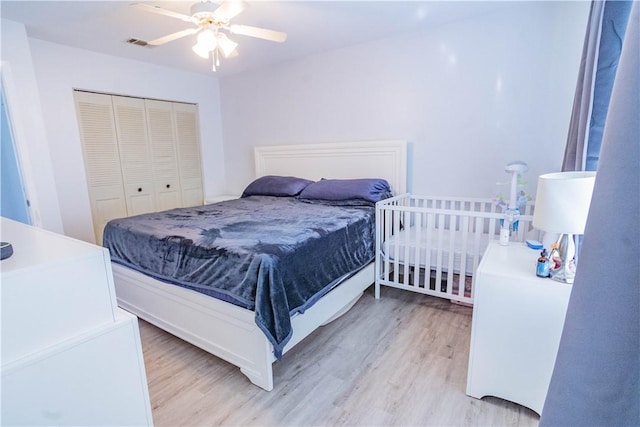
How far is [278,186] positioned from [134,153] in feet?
5.76

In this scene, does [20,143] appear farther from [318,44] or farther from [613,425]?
[613,425]

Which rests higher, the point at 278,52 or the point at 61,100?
the point at 278,52

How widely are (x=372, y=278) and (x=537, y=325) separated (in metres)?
1.41

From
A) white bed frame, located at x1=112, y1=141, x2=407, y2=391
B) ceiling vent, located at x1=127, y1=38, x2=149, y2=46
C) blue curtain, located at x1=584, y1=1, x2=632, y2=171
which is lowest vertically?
white bed frame, located at x1=112, y1=141, x2=407, y2=391

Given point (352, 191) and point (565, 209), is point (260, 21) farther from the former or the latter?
point (565, 209)

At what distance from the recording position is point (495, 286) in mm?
1486

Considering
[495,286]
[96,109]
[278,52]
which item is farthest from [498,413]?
[96,109]

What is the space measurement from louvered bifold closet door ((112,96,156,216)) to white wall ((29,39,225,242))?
164 mm

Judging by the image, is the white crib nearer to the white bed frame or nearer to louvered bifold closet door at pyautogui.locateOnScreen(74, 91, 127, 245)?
the white bed frame

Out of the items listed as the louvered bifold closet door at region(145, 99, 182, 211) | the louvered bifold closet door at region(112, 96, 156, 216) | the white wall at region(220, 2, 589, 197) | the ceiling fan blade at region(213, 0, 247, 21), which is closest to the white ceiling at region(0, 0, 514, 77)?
the white wall at region(220, 2, 589, 197)

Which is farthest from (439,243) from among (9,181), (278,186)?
(9,181)

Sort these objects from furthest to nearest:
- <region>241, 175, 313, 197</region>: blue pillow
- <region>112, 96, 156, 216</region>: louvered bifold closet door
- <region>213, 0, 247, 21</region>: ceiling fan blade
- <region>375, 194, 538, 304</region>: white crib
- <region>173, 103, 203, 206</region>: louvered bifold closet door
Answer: <region>173, 103, 203, 206</region>: louvered bifold closet door → <region>112, 96, 156, 216</region>: louvered bifold closet door → <region>241, 175, 313, 197</region>: blue pillow → <region>375, 194, 538, 304</region>: white crib → <region>213, 0, 247, 21</region>: ceiling fan blade

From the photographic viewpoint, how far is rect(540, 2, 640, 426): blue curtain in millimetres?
448

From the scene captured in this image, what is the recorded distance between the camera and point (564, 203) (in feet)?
4.14
